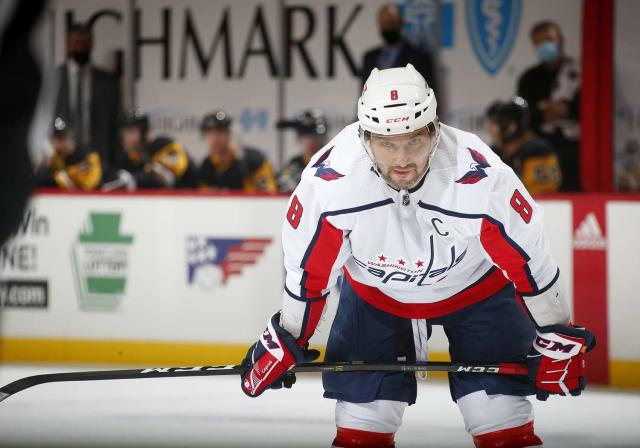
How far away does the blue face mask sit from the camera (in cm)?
643

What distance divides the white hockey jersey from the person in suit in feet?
12.7

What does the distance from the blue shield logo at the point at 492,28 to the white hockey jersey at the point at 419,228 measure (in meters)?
4.47

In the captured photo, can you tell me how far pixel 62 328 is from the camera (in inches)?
197

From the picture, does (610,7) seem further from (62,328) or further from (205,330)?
(62,328)

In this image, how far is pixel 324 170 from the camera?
228 centimetres

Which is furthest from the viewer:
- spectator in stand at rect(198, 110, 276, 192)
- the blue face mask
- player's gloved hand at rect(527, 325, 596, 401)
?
the blue face mask

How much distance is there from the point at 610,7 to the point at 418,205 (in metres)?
4.40

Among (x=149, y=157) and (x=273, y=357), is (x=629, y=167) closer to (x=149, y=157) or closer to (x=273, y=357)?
(x=149, y=157)

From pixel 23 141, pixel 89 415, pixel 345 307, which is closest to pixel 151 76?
pixel 89 415

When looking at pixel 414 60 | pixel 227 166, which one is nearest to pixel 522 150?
pixel 414 60

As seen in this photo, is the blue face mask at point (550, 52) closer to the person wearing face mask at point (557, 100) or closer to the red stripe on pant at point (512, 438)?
the person wearing face mask at point (557, 100)

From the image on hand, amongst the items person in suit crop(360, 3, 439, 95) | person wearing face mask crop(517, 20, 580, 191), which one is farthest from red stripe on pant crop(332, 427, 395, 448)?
person wearing face mask crop(517, 20, 580, 191)

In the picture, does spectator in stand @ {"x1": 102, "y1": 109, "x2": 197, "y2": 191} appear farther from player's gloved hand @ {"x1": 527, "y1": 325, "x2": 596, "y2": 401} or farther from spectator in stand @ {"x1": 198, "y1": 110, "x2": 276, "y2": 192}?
player's gloved hand @ {"x1": 527, "y1": 325, "x2": 596, "y2": 401}

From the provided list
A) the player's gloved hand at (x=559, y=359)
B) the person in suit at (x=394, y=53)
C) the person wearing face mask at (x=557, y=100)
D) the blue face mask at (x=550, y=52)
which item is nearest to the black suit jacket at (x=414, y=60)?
the person in suit at (x=394, y=53)
